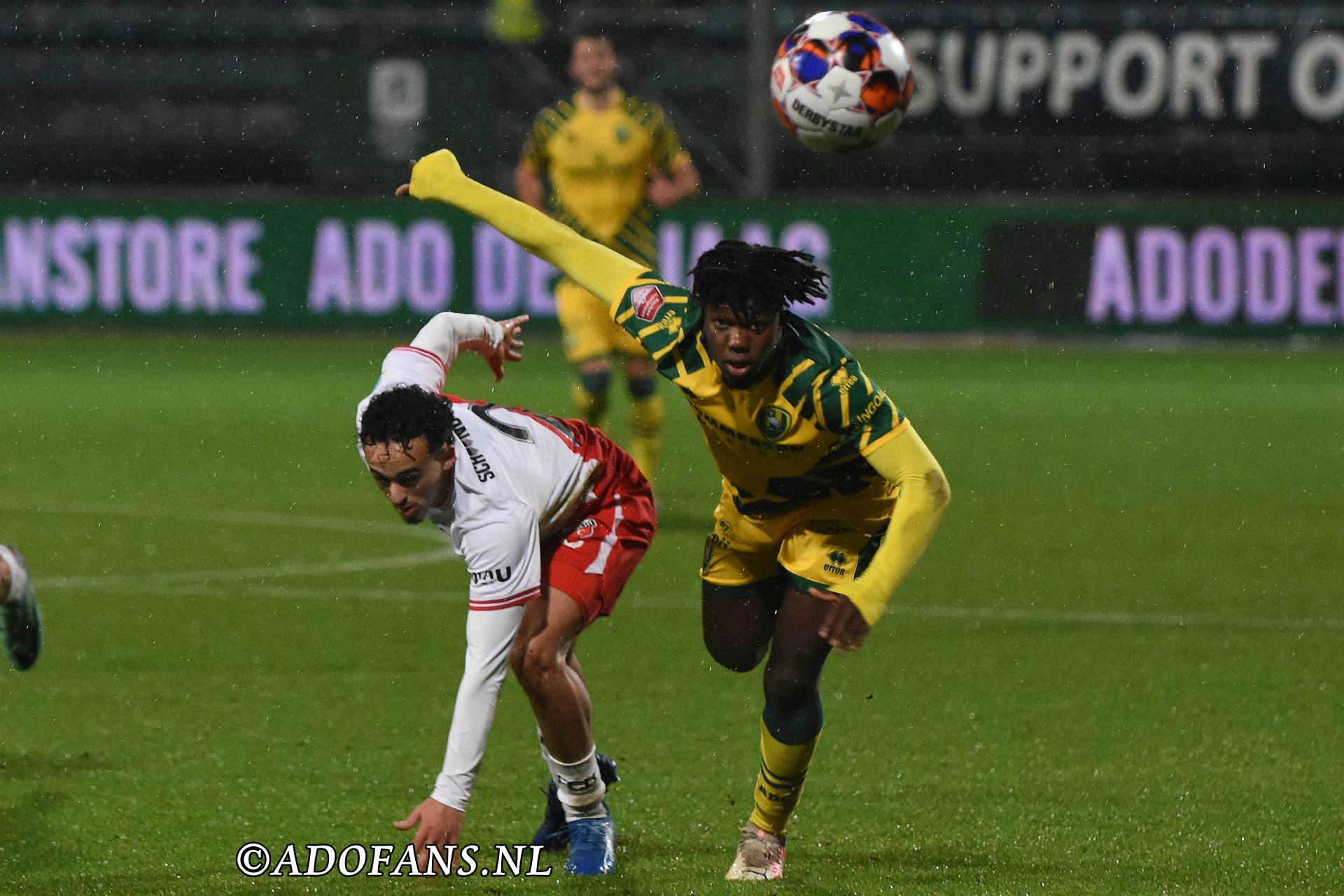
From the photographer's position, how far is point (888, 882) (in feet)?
18.4

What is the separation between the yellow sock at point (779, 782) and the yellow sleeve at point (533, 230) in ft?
4.12

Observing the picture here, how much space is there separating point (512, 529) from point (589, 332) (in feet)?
23.3

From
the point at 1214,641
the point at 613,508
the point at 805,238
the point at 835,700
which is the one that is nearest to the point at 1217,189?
the point at 805,238

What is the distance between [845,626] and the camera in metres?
5.09

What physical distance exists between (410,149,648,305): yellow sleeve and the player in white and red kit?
332 millimetres

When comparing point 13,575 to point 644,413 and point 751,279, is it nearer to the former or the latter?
point 751,279

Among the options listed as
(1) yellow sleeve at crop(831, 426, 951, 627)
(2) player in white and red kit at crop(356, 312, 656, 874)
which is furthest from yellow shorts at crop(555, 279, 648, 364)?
(1) yellow sleeve at crop(831, 426, 951, 627)

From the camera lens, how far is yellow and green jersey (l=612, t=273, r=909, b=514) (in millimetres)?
5336

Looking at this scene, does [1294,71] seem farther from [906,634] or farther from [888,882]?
[888,882]

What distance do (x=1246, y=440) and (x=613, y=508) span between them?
10.3 m

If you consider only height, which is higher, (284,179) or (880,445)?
(880,445)

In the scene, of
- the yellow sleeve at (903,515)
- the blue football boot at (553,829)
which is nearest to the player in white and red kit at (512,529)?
the blue football boot at (553,829)

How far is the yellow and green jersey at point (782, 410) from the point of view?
17.5 feet

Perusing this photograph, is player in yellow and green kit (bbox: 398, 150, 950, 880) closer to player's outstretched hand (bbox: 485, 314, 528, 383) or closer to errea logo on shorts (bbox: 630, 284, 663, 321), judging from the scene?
errea logo on shorts (bbox: 630, 284, 663, 321)
